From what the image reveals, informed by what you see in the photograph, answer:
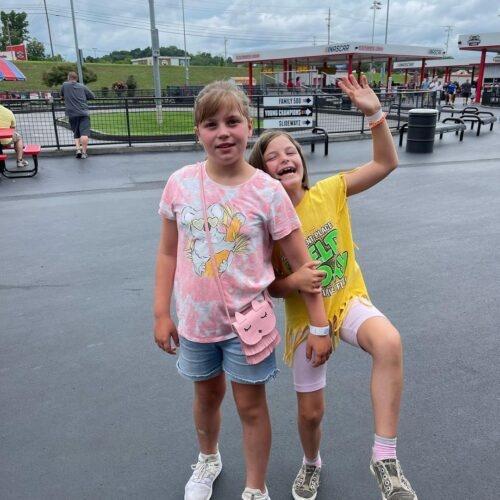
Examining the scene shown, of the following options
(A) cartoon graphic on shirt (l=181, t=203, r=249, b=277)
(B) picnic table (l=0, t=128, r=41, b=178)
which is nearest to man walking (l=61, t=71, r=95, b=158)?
(B) picnic table (l=0, t=128, r=41, b=178)

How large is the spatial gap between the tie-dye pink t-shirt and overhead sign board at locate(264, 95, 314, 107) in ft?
34.8

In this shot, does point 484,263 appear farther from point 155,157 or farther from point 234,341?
point 155,157

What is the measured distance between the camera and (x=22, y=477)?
7.55 feet

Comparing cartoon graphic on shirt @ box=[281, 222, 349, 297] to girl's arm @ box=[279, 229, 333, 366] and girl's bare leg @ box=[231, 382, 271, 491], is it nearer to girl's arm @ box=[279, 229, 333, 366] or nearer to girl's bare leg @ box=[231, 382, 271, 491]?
girl's arm @ box=[279, 229, 333, 366]

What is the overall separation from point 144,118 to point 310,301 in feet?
58.4

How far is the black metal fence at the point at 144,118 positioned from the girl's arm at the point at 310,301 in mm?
11097

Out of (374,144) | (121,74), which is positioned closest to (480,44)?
(374,144)

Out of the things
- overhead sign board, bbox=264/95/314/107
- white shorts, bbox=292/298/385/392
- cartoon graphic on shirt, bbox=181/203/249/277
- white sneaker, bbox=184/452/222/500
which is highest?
cartoon graphic on shirt, bbox=181/203/249/277

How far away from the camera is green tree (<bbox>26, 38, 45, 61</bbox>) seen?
8922cm

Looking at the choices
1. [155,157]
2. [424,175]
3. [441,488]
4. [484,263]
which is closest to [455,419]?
[441,488]

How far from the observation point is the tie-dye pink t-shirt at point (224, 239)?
178cm

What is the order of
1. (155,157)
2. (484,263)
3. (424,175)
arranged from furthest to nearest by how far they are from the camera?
(155,157) < (424,175) < (484,263)

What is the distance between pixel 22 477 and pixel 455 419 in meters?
2.13

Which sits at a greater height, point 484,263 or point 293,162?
point 293,162
